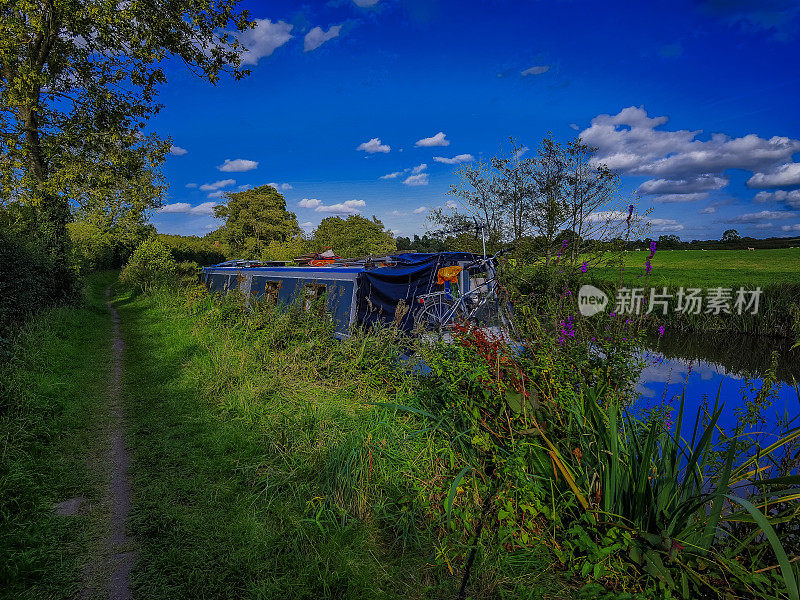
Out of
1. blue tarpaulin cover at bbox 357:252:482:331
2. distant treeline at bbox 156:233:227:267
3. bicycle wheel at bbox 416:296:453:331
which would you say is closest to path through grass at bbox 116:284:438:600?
blue tarpaulin cover at bbox 357:252:482:331

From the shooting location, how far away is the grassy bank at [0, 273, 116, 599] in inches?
94.4

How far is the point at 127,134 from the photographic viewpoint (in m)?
11.8

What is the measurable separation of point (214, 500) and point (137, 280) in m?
18.6

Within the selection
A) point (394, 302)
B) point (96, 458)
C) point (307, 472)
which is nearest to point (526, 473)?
point (307, 472)

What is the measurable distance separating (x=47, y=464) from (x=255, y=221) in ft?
128

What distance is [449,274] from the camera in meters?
7.26

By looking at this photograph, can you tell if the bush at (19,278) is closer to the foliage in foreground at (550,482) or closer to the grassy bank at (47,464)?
the grassy bank at (47,464)

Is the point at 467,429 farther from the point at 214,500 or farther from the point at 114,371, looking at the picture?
the point at 114,371

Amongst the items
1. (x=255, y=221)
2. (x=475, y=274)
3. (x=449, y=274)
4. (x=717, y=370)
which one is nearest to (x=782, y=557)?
(x=449, y=274)

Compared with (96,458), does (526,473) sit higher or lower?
higher

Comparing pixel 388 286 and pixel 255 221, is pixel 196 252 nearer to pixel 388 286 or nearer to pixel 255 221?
pixel 255 221

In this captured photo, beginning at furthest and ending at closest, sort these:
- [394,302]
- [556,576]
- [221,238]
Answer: [221,238], [394,302], [556,576]

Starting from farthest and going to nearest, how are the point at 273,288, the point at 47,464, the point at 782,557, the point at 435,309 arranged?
the point at 273,288 < the point at 435,309 < the point at 47,464 < the point at 782,557

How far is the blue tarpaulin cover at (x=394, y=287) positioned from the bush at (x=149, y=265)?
13.0m
